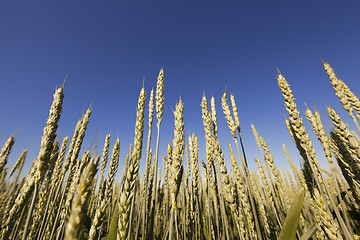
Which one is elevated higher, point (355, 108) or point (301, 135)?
point (355, 108)

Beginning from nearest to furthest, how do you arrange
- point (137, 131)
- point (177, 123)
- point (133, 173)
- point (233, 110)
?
point (133, 173)
point (137, 131)
point (177, 123)
point (233, 110)

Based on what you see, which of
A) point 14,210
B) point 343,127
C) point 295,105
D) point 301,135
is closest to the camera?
point 14,210

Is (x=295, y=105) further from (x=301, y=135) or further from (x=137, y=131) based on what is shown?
(x=137, y=131)

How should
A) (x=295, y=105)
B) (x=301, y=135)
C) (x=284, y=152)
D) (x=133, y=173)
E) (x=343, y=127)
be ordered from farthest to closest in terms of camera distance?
(x=284, y=152) → (x=343, y=127) → (x=295, y=105) → (x=301, y=135) → (x=133, y=173)

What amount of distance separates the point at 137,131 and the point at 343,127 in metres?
3.63

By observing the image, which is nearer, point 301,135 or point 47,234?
point 301,135

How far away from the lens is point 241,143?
268 cm

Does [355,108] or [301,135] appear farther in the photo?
[355,108]

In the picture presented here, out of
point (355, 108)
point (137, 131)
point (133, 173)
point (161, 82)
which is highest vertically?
point (355, 108)

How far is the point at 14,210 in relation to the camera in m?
1.56

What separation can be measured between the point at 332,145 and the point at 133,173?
428 cm

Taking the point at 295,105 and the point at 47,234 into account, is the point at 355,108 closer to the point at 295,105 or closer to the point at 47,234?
the point at 295,105

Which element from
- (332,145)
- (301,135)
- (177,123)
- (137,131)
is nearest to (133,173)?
(137,131)

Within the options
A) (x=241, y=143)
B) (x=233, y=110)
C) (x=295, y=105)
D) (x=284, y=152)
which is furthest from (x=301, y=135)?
(x=284, y=152)
